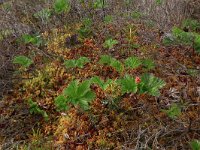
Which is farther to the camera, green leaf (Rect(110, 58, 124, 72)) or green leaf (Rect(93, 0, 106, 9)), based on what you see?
green leaf (Rect(93, 0, 106, 9))

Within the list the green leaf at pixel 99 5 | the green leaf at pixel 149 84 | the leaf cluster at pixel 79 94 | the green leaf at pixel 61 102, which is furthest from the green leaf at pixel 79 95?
the green leaf at pixel 99 5

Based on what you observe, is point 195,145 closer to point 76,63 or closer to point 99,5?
point 76,63

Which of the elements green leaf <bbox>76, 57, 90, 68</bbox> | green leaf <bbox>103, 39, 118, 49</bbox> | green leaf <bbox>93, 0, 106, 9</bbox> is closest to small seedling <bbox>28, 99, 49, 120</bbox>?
green leaf <bbox>76, 57, 90, 68</bbox>

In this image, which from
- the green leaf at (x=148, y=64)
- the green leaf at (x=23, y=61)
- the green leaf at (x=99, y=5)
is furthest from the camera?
the green leaf at (x=99, y=5)

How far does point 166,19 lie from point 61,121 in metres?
2.49

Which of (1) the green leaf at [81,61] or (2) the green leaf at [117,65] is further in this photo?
(1) the green leaf at [81,61]

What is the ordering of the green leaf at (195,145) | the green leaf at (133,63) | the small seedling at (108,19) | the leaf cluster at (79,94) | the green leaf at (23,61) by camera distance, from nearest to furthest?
the green leaf at (195,145)
the leaf cluster at (79,94)
the green leaf at (133,63)
the green leaf at (23,61)
the small seedling at (108,19)

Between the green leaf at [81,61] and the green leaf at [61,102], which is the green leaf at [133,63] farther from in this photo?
the green leaf at [61,102]

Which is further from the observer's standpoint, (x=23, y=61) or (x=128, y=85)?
(x=23, y=61)

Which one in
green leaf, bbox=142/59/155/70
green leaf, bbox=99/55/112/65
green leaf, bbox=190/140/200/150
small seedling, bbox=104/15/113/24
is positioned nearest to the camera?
green leaf, bbox=190/140/200/150

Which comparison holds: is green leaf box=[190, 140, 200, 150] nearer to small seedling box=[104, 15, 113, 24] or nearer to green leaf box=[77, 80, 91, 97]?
green leaf box=[77, 80, 91, 97]

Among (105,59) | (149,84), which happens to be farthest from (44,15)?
(149,84)

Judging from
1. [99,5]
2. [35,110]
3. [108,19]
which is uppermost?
[99,5]

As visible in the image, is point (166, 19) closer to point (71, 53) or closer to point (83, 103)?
point (71, 53)
